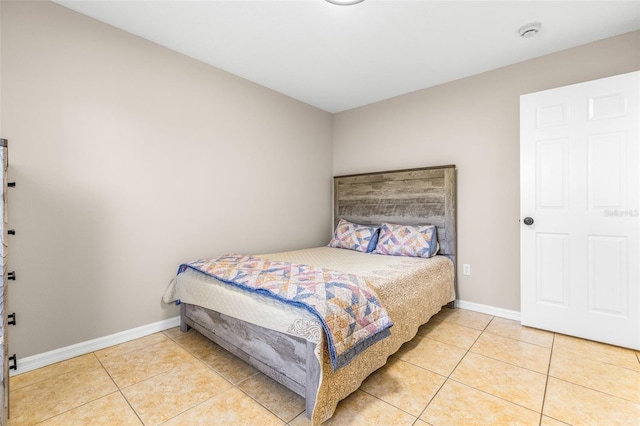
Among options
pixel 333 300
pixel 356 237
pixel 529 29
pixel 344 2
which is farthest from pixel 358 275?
pixel 529 29

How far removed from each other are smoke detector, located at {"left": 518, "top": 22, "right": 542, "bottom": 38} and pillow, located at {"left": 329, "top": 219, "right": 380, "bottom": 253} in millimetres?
2141

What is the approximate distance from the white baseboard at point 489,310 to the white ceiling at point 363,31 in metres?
2.33

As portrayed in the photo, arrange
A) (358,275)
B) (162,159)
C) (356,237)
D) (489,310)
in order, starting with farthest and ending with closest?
(356,237), (489,310), (162,159), (358,275)

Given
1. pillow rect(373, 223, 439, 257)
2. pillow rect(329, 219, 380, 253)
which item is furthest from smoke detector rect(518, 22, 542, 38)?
pillow rect(329, 219, 380, 253)

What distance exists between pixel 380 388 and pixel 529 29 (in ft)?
9.04

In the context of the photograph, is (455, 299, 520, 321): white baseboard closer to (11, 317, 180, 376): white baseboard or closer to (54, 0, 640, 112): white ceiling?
(54, 0, 640, 112): white ceiling

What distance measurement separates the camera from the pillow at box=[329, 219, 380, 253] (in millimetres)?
3275

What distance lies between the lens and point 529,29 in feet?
7.25

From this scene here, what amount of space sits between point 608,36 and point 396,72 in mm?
1640

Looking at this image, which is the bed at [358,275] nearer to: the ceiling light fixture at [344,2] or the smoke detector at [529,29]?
the smoke detector at [529,29]

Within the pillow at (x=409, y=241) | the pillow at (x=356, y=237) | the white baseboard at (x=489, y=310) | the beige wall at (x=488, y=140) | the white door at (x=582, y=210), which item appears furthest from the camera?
the pillow at (x=356, y=237)

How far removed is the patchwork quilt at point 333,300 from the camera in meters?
1.42

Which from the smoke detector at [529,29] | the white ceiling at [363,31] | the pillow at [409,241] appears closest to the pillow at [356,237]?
the pillow at [409,241]

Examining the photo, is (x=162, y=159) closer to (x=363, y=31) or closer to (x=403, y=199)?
(x=363, y=31)
